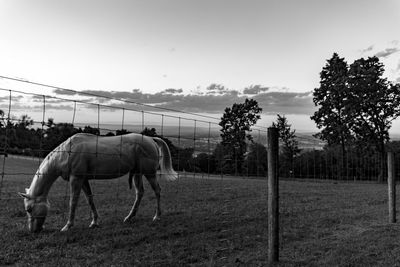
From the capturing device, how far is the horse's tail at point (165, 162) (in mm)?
8828

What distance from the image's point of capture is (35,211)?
6.48 metres

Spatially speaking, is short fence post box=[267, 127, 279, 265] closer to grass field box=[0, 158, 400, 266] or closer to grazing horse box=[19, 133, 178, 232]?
grass field box=[0, 158, 400, 266]

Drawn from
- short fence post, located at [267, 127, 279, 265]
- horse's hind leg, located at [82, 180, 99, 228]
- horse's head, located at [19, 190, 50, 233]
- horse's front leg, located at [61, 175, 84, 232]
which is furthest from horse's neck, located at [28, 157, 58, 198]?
short fence post, located at [267, 127, 279, 265]

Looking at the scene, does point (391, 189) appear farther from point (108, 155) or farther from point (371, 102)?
point (371, 102)

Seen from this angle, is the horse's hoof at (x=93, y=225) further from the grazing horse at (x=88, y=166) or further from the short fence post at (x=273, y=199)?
the short fence post at (x=273, y=199)

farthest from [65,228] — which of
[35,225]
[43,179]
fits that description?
[43,179]

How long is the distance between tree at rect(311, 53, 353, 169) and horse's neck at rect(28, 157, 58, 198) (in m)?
29.8

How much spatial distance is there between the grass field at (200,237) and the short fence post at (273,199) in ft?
0.67

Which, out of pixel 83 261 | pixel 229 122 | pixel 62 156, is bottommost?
pixel 83 261

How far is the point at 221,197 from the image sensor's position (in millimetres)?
11672

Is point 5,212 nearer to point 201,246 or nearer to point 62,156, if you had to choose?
point 62,156

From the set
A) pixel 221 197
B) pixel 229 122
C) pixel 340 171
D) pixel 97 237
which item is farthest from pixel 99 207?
pixel 229 122

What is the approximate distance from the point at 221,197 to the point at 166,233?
5.36 metres

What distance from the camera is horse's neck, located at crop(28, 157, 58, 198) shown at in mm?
6828
